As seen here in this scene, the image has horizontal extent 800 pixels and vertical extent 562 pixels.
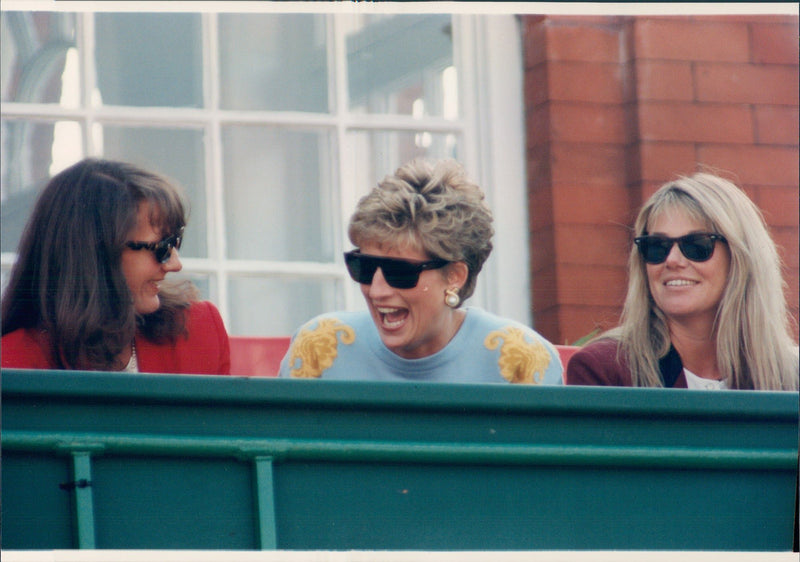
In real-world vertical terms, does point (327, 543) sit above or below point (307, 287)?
below

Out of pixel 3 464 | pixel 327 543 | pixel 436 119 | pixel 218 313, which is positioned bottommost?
pixel 327 543

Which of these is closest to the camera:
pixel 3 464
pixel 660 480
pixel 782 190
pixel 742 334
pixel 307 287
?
pixel 3 464

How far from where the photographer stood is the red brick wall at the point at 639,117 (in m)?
3.77

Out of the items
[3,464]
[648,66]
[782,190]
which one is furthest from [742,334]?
[3,464]

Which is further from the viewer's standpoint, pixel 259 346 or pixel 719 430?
pixel 259 346

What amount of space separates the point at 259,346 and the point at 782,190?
1.40 metres

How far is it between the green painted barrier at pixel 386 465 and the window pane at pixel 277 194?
704mm

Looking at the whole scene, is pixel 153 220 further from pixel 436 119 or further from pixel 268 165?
pixel 436 119

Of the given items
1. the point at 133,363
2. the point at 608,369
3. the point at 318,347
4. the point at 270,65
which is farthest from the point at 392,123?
the point at 133,363

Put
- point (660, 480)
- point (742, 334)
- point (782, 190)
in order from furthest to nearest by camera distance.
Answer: point (782, 190)
point (742, 334)
point (660, 480)

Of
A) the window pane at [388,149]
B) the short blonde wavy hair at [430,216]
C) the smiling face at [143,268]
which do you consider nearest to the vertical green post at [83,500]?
the smiling face at [143,268]

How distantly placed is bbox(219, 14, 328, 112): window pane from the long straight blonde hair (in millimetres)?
925

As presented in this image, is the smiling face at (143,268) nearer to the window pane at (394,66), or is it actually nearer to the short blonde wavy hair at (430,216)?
the short blonde wavy hair at (430,216)

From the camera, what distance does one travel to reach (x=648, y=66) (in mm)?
3918
